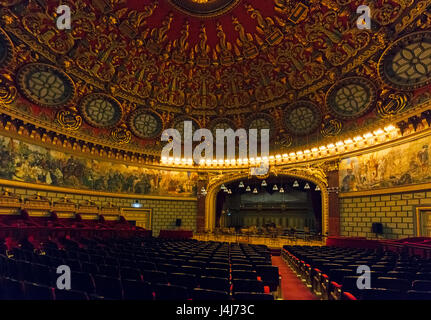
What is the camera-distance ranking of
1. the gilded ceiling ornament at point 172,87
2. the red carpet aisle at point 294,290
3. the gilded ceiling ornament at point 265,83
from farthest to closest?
the gilded ceiling ornament at point 172,87, the gilded ceiling ornament at point 265,83, the red carpet aisle at point 294,290

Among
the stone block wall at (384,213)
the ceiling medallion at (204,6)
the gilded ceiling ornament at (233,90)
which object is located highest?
the ceiling medallion at (204,6)

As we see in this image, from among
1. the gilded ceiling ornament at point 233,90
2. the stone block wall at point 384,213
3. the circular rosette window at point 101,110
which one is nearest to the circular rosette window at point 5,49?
the circular rosette window at point 101,110

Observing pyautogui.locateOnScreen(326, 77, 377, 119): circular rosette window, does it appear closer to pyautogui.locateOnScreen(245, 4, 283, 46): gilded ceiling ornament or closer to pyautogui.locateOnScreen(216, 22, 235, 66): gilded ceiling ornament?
pyautogui.locateOnScreen(245, 4, 283, 46): gilded ceiling ornament

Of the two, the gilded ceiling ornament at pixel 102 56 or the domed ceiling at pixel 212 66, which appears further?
the gilded ceiling ornament at pixel 102 56

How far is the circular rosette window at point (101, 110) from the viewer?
779 inches

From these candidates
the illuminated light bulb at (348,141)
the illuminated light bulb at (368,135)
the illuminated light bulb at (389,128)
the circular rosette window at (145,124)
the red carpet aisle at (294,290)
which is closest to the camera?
the red carpet aisle at (294,290)

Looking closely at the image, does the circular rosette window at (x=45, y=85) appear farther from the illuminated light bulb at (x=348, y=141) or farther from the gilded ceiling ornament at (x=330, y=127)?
the illuminated light bulb at (x=348, y=141)

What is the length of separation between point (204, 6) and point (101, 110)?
1210cm

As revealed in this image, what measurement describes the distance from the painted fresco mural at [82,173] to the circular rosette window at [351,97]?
14647 mm

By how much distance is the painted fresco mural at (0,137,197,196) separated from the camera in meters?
15.1

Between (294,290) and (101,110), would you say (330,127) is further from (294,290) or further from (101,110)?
(101,110)

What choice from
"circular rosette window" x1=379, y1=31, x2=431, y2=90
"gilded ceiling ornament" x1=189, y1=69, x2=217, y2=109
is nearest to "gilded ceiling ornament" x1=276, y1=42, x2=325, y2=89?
"circular rosette window" x1=379, y1=31, x2=431, y2=90

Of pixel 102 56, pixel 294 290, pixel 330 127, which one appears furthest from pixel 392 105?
pixel 102 56

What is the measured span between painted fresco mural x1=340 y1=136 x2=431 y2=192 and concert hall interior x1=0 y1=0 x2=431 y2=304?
0.08 meters
